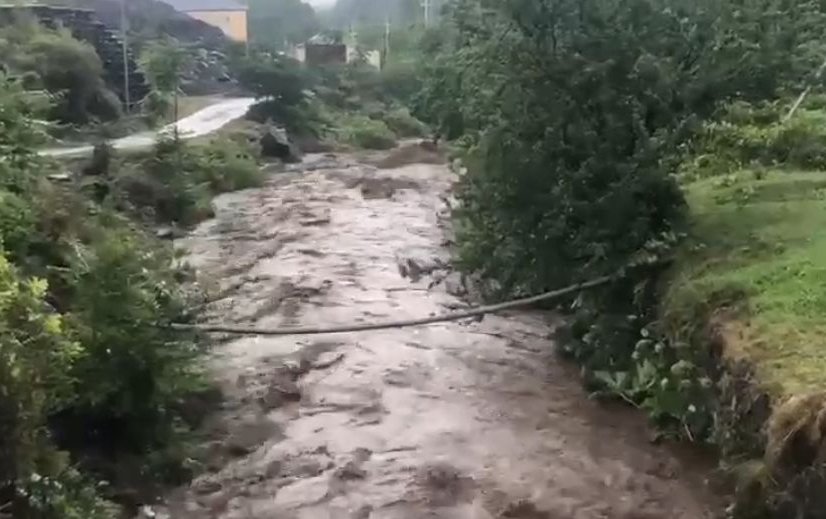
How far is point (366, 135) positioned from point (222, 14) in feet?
23.1

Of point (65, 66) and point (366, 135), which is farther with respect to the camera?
point (366, 135)

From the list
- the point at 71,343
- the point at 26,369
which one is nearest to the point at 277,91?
the point at 71,343

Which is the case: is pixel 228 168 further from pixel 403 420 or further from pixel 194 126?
pixel 403 420

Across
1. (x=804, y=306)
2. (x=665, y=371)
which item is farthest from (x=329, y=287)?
(x=804, y=306)

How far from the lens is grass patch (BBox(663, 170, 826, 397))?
7184 mm

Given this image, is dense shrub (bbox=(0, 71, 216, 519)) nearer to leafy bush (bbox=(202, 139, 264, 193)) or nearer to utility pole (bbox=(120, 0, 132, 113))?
leafy bush (bbox=(202, 139, 264, 193))

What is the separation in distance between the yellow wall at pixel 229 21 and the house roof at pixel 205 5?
14cm

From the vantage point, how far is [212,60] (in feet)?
107

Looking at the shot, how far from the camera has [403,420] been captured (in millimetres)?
9781

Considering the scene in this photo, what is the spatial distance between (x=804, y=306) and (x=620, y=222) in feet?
9.77

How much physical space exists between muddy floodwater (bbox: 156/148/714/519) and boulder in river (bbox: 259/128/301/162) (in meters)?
13.0

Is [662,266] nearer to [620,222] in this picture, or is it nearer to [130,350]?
[620,222]

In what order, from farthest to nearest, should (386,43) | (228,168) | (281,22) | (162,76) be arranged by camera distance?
(386,43) → (281,22) → (162,76) → (228,168)

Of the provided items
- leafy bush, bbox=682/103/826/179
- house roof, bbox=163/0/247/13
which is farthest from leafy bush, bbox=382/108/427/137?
leafy bush, bbox=682/103/826/179
